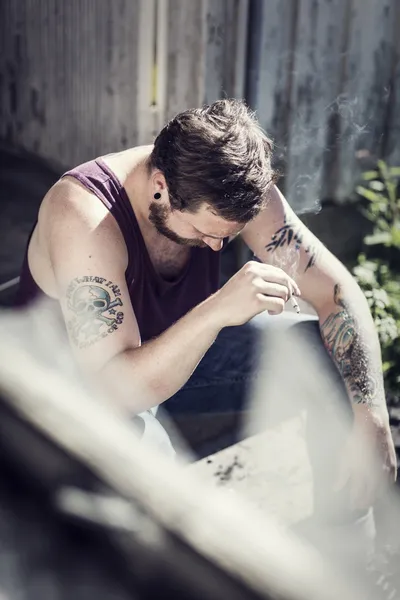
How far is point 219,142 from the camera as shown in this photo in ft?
7.92

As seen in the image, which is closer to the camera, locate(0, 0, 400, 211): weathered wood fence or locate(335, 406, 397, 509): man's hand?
locate(335, 406, 397, 509): man's hand

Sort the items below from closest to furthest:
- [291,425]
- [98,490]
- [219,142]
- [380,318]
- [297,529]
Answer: [98,490] → [219,142] → [297,529] → [291,425] → [380,318]

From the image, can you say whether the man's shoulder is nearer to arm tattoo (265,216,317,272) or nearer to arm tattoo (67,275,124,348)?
arm tattoo (67,275,124,348)

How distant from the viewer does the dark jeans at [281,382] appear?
287cm

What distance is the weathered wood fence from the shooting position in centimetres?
461

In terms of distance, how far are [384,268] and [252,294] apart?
2.35m

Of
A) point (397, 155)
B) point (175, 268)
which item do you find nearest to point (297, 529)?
point (175, 268)

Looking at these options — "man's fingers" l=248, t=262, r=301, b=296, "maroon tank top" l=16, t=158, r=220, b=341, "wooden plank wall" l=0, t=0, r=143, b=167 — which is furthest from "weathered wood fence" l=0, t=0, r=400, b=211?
"man's fingers" l=248, t=262, r=301, b=296

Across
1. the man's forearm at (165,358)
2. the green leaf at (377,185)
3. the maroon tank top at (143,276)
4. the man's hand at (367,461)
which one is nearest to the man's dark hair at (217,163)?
the maroon tank top at (143,276)

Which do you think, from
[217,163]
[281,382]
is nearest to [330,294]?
[281,382]

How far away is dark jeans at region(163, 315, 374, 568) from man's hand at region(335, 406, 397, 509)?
16cm

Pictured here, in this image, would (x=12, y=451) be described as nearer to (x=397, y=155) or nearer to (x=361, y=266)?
(x=361, y=266)

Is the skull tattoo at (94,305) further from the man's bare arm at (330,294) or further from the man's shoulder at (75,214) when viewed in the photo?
the man's bare arm at (330,294)

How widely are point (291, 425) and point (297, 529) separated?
75 centimetres
